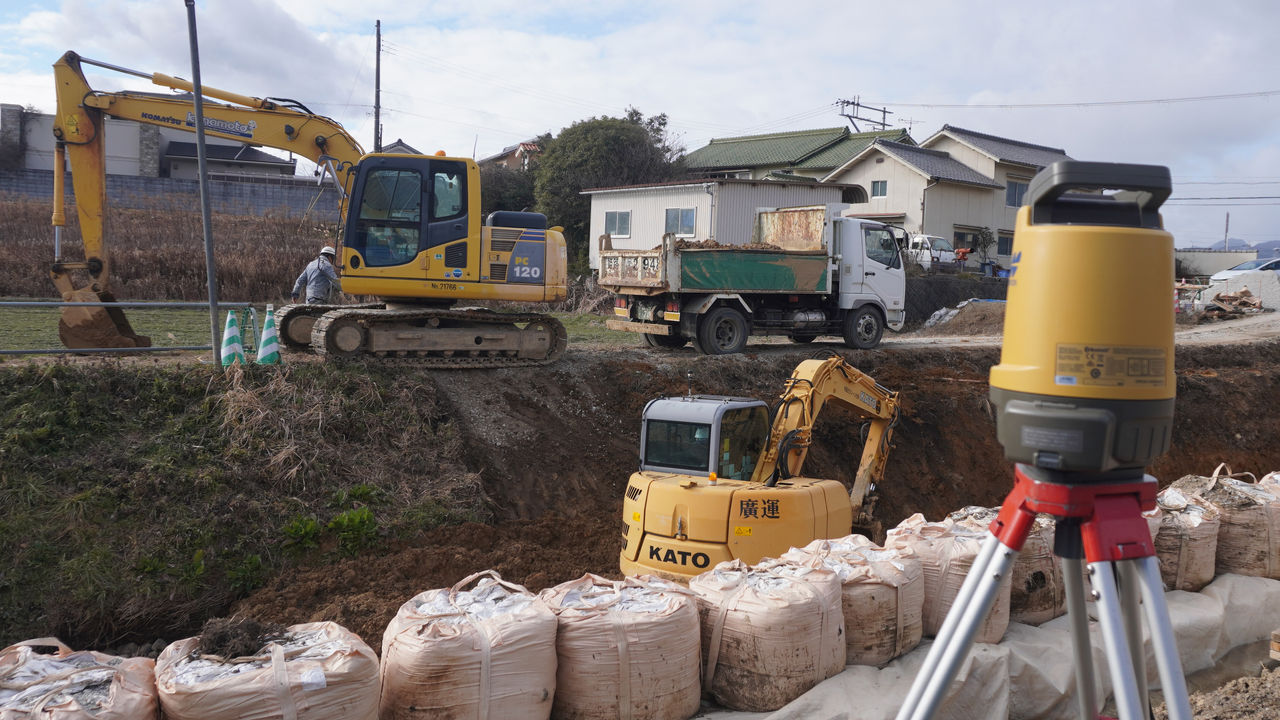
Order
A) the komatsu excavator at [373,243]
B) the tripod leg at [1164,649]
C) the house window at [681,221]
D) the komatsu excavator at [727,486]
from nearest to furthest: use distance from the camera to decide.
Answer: the tripod leg at [1164,649] → the komatsu excavator at [727,486] → the komatsu excavator at [373,243] → the house window at [681,221]

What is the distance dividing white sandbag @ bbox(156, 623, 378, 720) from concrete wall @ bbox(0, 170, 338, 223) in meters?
27.8

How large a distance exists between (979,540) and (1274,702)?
1.87 meters

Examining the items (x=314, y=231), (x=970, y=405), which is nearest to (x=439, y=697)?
(x=970, y=405)

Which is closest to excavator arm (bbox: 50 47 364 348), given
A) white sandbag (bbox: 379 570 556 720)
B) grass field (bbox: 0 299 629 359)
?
grass field (bbox: 0 299 629 359)

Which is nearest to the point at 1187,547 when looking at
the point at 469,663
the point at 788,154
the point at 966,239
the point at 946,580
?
the point at 946,580

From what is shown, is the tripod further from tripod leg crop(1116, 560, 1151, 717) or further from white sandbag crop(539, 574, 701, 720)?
white sandbag crop(539, 574, 701, 720)

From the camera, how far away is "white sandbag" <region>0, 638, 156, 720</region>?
3.10m

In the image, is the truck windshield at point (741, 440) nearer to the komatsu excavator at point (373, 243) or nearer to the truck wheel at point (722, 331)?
the komatsu excavator at point (373, 243)

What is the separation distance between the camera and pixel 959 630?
2424mm

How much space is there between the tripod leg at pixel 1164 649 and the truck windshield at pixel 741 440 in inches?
214

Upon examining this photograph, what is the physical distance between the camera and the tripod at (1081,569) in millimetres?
2268

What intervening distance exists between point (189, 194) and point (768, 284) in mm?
24035

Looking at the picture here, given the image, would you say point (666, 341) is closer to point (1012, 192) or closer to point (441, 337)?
point (441, 337)

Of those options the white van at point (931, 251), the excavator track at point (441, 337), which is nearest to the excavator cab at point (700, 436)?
the excavator track at point (441, 337)
